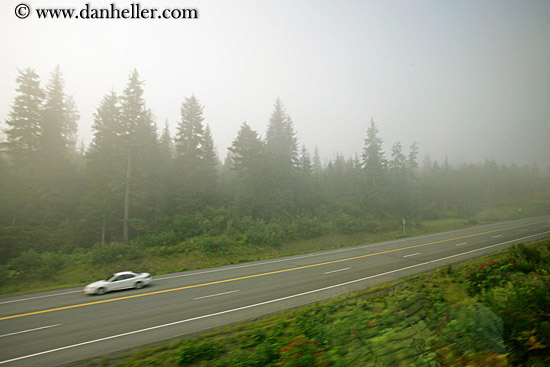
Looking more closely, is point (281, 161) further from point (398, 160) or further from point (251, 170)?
point (398, 160)

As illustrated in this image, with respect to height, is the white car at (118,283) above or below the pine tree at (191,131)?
below

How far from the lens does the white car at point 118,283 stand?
14.2 metres

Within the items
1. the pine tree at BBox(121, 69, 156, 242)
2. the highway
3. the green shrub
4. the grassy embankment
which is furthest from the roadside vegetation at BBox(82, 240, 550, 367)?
the pine tree at BBox(121, 69, 156, 242)

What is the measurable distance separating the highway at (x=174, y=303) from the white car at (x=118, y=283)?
0.40 meters

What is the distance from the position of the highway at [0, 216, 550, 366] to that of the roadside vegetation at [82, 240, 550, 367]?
1689mm

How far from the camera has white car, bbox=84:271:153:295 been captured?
1420 cm

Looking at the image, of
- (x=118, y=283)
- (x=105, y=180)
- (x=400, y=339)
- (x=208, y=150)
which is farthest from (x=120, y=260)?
(x=400, y=339)

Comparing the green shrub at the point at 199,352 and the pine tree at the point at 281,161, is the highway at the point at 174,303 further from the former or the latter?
the pine tree at the point at 281,161

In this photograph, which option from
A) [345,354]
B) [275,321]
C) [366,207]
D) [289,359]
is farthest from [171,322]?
[366,207]

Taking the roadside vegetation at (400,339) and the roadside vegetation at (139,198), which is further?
the roadside vegetation at (139,198)

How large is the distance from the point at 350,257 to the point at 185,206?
20.6m

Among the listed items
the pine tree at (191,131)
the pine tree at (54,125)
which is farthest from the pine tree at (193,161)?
the pine tree at (54,125)

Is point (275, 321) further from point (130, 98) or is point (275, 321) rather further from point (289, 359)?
point (130, 98)

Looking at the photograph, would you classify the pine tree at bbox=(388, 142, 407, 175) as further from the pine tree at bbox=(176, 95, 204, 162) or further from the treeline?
the pine tree at bbox=(176, 95, 204, 162)
